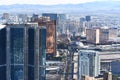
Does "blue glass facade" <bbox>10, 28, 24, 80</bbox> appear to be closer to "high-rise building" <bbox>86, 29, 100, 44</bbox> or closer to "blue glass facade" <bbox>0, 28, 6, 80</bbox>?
"blue glass facade" <bbox>0, 28, 6, 80</bbox>

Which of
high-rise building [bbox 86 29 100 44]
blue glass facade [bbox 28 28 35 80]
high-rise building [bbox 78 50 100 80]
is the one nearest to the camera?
blue glass facade [bbox 28 28 35 80]

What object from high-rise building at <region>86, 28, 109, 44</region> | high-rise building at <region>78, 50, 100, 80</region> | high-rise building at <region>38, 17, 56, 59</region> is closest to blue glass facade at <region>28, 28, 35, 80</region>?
high-rise building at <region>78, 50, 100, 80</region>

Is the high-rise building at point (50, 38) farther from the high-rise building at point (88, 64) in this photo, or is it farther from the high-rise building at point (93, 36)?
the high-rise building at point (93, 36)

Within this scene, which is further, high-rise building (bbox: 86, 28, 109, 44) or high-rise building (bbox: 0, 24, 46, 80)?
high-rise building (bbox: 86, 28, 109, 44)

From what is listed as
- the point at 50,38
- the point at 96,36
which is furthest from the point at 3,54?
the point at 96,36

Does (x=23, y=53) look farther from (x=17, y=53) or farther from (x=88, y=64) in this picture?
(x=88, y=64)

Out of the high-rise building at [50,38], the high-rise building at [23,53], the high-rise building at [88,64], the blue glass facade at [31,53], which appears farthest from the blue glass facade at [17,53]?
the high-rise building at [50,38]

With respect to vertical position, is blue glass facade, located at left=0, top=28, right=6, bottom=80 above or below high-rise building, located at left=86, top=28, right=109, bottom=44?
above

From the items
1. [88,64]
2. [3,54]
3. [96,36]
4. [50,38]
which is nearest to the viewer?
[3,54]

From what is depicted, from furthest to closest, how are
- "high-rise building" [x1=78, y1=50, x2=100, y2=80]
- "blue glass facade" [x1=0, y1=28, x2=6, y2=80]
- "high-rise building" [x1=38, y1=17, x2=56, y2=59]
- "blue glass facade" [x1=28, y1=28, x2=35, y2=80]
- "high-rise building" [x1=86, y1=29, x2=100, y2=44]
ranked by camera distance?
"high-rise building" [x1=86, y1=29, x2=100, y2=44], "high-rise building" [x1=38, y1=17, x2=56, y2=59], "high-rise building" [x1=78, y1=50, x2=100, y2=80], "blue glass facade" [x1=28, y1=28, x2=35, y2=80], "blue glass facade" [x1=0, y1=28, x2=6, y2=80]
